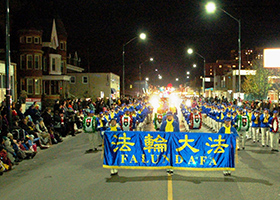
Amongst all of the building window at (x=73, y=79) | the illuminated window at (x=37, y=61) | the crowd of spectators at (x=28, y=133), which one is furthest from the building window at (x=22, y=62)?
the crowd of spectators at (x=28, y=133)

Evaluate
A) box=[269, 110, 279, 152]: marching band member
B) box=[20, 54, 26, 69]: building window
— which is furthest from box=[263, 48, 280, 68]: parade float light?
box=[20, 54, 26, 69]: building window

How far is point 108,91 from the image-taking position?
5531cm

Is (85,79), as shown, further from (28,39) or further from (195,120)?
(195,120)

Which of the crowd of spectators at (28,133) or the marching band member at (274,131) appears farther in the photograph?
the marching band member at (274,131)

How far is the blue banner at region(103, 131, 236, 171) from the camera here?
9695 mm

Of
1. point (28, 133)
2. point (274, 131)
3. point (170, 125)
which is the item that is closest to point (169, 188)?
point (170, 125)

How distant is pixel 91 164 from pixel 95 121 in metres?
3.01

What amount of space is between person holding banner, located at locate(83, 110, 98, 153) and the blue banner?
168 inches

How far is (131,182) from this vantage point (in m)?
9.02

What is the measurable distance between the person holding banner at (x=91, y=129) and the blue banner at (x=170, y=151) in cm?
426

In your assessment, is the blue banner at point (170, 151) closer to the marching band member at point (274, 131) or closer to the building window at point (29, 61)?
the marching band member at point (274, 131)

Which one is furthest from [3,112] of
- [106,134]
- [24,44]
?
[24,44]

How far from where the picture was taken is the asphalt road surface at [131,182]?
7.82 meters

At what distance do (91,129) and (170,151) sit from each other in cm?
533
